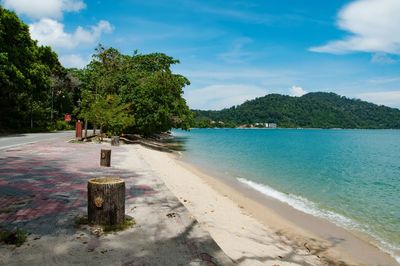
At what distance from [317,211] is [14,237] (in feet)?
38.4

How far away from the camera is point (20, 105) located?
145ft

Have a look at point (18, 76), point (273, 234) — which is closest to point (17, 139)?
point (18, 76)

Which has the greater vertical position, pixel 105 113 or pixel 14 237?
pixel 105 113

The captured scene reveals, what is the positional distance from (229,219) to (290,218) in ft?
10.5

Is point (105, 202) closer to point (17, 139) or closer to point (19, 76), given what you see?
point (17, 139)

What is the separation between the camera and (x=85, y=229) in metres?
6.54

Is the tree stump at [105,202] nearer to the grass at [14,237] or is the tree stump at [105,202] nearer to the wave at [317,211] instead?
the grass at [14,237]

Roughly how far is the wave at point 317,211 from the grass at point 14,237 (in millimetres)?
8587

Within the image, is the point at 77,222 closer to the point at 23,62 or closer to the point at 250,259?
the point at 250,259

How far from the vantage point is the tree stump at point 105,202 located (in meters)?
6.68

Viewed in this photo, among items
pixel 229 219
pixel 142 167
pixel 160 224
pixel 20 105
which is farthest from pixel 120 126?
pixel 160 224

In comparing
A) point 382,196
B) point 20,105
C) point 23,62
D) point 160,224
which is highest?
point 23,62

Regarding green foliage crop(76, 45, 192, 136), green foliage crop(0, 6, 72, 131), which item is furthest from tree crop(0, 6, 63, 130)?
green foliage crop(76, 45, 192, 136)

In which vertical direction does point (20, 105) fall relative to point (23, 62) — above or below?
below
